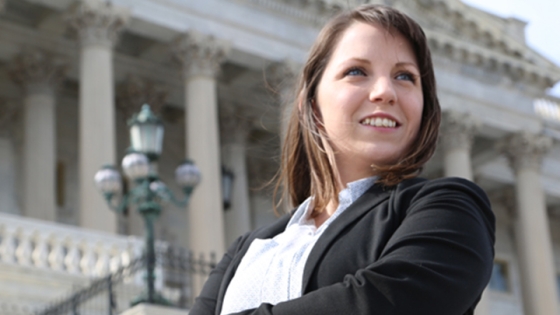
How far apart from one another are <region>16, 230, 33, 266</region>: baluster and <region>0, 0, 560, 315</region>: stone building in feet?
0.15

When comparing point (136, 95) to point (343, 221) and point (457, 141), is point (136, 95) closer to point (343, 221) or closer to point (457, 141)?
point (457, 141)

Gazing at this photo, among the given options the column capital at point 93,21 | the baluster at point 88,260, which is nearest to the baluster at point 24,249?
the baluster at point 88,260

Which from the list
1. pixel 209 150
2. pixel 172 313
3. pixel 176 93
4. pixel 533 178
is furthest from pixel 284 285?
pixel 533 178

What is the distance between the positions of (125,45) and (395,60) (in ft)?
92.8

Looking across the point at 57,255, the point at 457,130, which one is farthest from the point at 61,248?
the point at 457,130

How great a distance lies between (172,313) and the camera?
44.8ft

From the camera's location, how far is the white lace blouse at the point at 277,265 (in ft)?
9.61

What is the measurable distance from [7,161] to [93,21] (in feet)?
21.2

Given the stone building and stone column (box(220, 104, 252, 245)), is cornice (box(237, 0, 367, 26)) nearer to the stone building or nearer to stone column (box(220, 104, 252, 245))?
the stone building

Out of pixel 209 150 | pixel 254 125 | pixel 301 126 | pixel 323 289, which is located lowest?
pixel 323 289

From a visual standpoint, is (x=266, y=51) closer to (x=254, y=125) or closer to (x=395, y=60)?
(x=254, y=125)

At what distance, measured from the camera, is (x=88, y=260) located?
20125 millimetres

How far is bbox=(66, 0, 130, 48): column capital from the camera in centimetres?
2570

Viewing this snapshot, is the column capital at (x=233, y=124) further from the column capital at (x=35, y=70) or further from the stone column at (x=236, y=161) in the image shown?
the column capital at (x=35, y=70)
